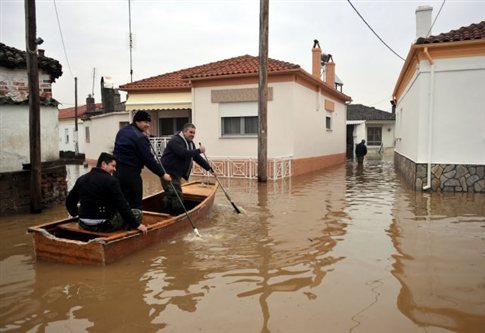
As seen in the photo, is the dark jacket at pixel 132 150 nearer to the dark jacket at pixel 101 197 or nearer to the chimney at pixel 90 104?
the dark jacket at pixel 101 197

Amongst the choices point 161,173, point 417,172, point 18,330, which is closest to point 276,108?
point 417,172

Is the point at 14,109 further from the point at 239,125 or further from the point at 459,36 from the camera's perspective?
the point at 459,36

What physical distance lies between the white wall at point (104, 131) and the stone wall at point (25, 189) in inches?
500

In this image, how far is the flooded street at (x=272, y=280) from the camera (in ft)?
12.3

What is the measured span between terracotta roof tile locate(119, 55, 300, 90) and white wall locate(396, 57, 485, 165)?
5.37m

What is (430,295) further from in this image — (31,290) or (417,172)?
(417,172)

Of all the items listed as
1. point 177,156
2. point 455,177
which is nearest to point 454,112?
point 455,177

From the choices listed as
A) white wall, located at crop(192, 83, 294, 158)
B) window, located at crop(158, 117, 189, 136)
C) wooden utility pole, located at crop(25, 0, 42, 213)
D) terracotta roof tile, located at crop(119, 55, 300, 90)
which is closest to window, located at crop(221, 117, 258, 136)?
white wall, located at crop(192, 83, 294, 158)

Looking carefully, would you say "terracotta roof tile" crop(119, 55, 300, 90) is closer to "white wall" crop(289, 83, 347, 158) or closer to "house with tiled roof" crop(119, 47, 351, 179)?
"house with tiled roof" crop(119, 47, 351, 179)

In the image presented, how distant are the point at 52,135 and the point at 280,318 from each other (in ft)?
25.8

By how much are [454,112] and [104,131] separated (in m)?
17.7

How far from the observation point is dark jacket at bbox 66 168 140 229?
5227 mm

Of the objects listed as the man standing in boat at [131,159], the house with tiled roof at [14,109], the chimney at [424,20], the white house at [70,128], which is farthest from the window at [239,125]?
the white house at [70,128]

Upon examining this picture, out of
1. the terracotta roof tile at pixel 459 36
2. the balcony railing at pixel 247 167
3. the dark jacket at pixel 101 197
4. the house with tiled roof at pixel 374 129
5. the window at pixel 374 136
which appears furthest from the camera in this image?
the window at pixel 374 136
